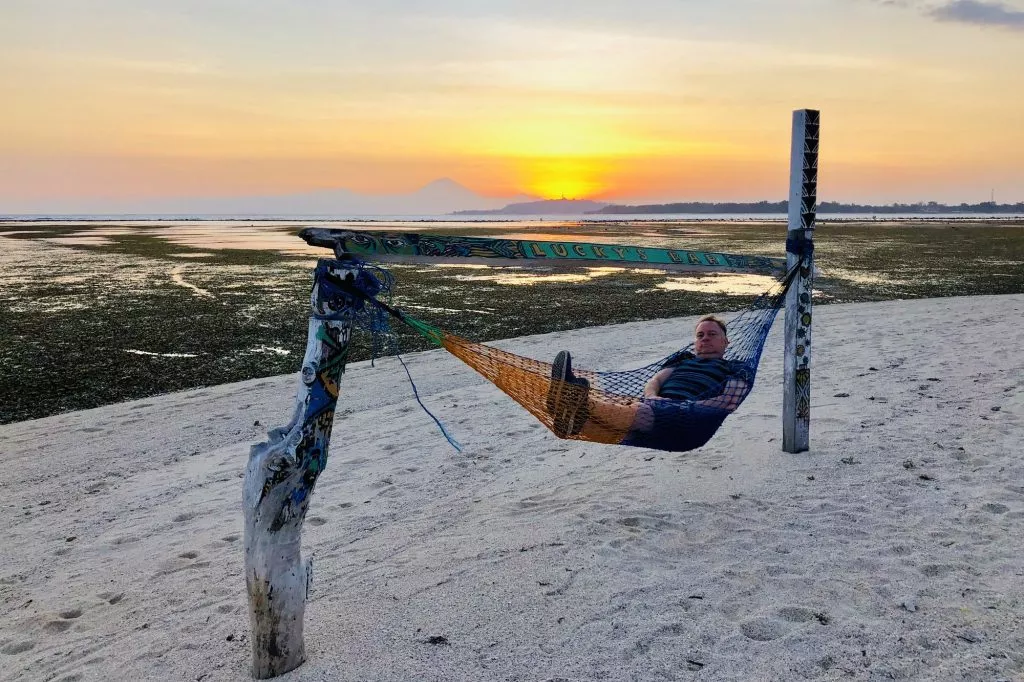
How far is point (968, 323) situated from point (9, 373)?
1108cm

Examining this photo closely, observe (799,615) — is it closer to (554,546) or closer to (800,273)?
(554,546)

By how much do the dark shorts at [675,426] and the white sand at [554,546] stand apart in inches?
14.9

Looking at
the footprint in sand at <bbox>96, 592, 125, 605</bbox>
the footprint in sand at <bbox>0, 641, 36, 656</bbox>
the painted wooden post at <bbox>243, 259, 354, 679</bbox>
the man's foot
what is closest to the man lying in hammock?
the man's foot

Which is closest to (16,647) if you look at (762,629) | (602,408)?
(602,408)

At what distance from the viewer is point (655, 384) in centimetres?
456

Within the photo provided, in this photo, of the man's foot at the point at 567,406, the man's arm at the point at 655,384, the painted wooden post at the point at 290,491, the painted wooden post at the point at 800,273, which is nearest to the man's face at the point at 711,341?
the man's arm at the point at 655,384

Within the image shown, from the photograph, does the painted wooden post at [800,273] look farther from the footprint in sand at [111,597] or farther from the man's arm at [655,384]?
the footprint in sand at [111,597]

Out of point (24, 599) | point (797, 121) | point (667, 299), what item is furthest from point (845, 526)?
point (667, 299)

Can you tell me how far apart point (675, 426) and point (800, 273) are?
1.44 m

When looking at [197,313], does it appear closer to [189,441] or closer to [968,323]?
[189,441]

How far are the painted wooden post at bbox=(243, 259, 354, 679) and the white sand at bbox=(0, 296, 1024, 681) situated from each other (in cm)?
18

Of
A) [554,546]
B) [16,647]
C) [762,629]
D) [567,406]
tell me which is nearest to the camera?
[762,629]

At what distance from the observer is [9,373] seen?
7.85m

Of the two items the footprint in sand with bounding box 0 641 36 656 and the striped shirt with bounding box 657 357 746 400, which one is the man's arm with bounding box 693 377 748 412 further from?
the footprint in sand with bounding box 0 641 36 656
